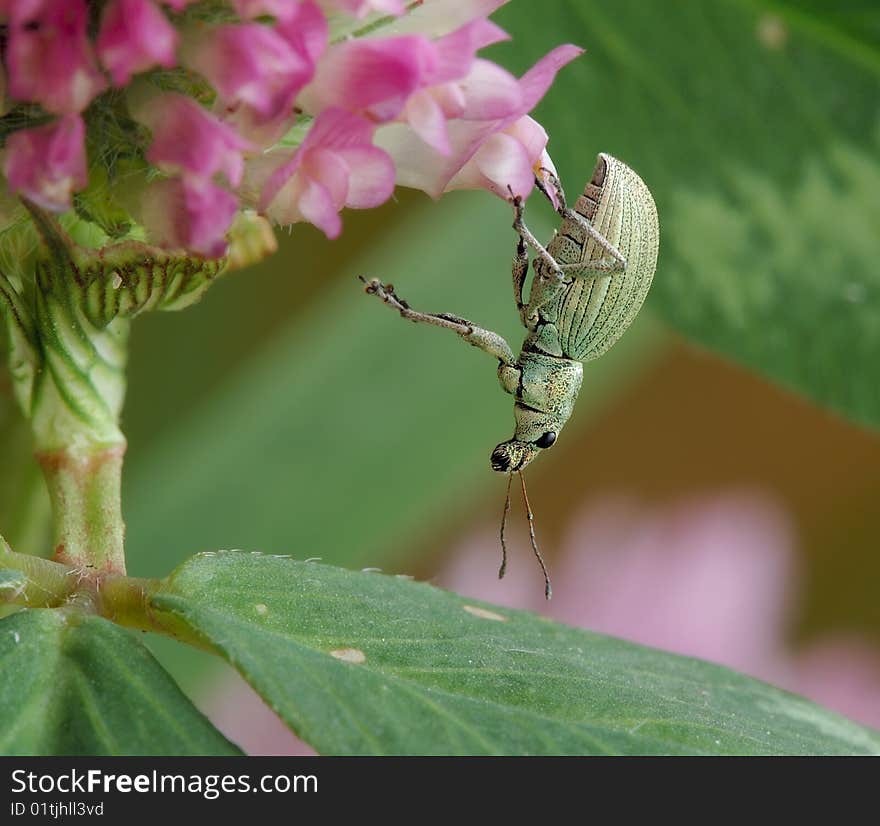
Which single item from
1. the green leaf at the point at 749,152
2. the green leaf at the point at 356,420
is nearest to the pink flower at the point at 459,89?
the green leaf at the point at 749,152

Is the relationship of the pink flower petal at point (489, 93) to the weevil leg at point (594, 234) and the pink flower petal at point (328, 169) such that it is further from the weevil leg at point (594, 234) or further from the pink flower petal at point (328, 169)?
the weevil leg at point (594, 234)

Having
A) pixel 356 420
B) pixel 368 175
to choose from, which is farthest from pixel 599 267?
pixel 356 420

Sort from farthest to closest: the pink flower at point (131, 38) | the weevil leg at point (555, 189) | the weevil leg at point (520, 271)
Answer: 1. the weevil leg at point (520, 271)
2. the weevil leg at point (555, 189)
3. the pink flower at point (131, 38)

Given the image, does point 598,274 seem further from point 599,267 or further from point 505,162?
point 505,162

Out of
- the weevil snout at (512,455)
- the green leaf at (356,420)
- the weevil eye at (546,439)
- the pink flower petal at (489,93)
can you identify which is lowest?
the green leaf at (356,420)
